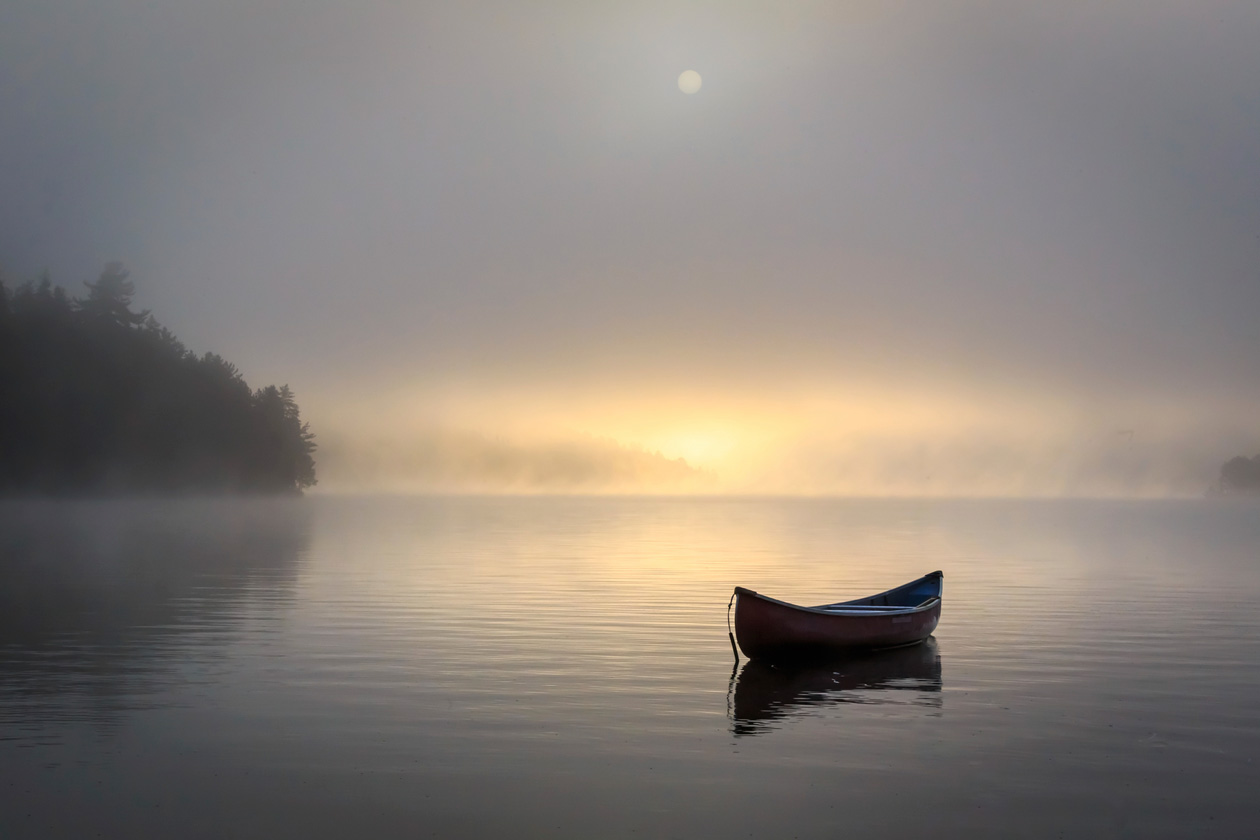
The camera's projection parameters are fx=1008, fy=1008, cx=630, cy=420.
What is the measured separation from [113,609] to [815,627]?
25.2 m

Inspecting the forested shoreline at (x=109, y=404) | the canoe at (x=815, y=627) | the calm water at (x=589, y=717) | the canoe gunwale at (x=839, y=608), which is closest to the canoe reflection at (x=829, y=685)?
the calm water at (x=589, y=717)

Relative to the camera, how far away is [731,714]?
20172 millimetres

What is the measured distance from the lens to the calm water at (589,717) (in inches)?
553

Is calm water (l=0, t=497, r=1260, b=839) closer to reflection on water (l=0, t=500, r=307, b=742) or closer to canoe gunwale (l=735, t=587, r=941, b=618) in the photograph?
reflection on water (l=0, t=500, r=307, b=742)

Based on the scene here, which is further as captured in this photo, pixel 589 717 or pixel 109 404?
pixel 109 404

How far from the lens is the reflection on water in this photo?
21.0 m

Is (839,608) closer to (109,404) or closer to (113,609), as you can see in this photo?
(113,609)

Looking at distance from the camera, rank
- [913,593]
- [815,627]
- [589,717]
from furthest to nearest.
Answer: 1. [913,593]
2. [815,627]
3. [589,717]

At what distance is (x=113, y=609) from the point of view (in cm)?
3612

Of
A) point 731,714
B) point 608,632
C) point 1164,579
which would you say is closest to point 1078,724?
point 731,714

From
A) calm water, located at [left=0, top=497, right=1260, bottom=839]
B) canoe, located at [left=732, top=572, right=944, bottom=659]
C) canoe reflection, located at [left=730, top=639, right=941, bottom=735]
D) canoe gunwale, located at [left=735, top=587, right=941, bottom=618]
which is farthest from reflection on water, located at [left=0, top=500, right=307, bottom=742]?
canoe gunwale, located at [left=735, top=587, right=941, bottom=618]

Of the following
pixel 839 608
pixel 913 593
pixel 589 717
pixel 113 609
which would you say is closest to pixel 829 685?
pixel 589 717

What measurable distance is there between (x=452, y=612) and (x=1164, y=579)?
4035 centimetres

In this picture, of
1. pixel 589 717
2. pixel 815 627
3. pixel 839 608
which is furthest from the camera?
pixel 839 608
